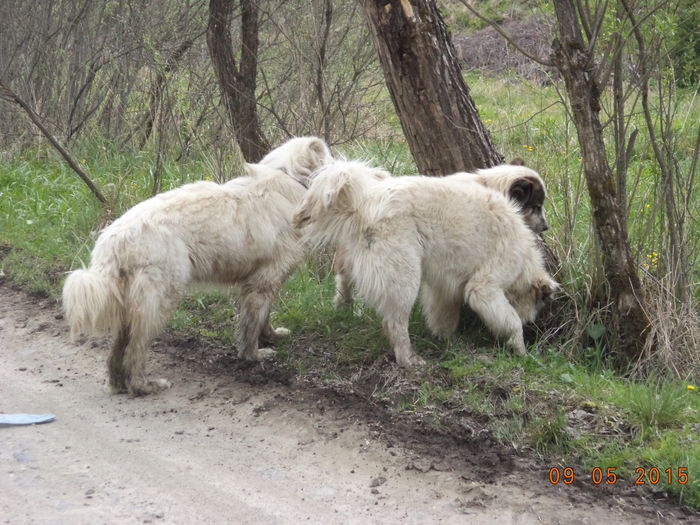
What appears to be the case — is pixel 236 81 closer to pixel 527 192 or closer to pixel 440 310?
pixel 527 192

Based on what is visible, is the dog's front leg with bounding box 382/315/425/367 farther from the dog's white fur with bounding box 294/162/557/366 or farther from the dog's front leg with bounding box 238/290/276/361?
the dog's front leg with bounding box 238/290/276/361

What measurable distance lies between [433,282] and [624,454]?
1982 millimetres

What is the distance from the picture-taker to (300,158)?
654cm

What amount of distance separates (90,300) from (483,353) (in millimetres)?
2919

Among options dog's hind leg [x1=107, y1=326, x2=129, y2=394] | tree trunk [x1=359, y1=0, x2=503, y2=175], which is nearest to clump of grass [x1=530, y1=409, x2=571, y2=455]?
tree trunk [x1=359, y1=0, x2=503, y2=175]

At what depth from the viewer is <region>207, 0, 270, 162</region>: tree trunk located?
909cm

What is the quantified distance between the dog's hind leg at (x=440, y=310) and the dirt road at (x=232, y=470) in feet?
4.12

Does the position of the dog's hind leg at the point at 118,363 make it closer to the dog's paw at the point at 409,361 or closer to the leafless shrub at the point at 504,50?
the dog's paw at the point at 409,361

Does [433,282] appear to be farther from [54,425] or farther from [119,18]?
[119,18]

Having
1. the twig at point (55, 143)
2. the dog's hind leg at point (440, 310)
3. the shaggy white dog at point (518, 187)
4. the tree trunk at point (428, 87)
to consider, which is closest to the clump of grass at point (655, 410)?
the dog's hind leg at point (440, 310)

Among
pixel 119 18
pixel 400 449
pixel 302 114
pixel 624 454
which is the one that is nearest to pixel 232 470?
pixel 400 449

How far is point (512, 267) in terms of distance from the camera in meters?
6.14

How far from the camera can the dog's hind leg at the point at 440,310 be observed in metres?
6.24
